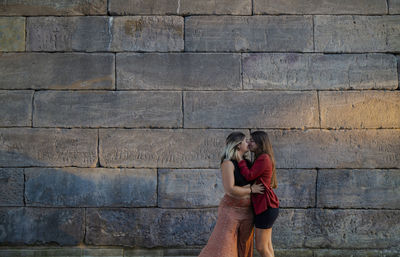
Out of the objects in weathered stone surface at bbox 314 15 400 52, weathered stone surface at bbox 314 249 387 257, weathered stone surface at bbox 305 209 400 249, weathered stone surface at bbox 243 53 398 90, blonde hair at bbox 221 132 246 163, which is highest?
weathered stone surface at bbox 314 15 400 52

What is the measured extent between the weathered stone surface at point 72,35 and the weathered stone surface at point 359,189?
12.7 ft

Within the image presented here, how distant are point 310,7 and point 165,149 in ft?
10.1

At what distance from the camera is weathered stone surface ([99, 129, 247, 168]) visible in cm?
562

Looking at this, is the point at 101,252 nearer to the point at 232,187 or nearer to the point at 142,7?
the point at 232,187

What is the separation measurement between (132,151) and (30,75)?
1930mm

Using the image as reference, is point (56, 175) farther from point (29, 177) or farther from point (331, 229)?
point (331, 229)

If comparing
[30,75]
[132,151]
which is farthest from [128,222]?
[30,75]

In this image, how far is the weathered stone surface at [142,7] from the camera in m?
5.78

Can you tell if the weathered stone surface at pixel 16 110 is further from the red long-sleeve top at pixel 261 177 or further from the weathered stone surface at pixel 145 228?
the red long-sleeve top at pixel 261 177

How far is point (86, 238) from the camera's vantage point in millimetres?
5555

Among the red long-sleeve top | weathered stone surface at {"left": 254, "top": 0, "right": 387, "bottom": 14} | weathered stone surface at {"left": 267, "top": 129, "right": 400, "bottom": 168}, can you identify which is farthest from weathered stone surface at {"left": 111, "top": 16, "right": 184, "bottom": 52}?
the red long-sleeve top

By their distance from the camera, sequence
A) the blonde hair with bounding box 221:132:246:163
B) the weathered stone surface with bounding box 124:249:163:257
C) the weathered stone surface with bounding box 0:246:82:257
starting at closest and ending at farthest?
the blonde hair with bounding box 221:132:246:163
the weathered stone surface with bounding box 0:246:82:257
the weathered stone surface with bounding box 124:249:163:257

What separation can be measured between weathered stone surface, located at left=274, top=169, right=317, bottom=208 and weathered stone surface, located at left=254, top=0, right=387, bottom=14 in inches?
95.5

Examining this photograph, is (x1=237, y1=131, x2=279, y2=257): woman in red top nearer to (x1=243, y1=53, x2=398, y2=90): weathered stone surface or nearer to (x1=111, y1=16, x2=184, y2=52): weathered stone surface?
(x1=243, y1=53, x2=398, y2=90): weathered stone surface
